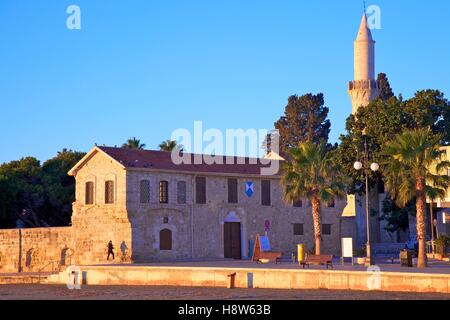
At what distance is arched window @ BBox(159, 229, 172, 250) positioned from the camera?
1882 inches

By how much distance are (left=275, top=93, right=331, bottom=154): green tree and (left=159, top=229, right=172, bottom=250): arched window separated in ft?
145

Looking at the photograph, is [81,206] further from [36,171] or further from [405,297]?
[405,297]

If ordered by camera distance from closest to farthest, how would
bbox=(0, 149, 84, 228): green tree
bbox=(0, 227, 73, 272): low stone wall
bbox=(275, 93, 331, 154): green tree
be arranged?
bbox=(0, 227, 73, 272): low stone wall < bbox=(0, 149, 84, 228): green tree < bbox=(275, 93, 331, 154): green tree

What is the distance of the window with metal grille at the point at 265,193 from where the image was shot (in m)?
53.0

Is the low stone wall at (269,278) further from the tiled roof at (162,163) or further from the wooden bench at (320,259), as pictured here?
the tiled roof at (162,163)

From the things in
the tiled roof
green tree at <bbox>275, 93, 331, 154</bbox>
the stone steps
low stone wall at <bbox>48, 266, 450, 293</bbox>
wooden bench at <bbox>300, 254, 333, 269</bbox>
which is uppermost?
green tree at <bbox>275, 93, 331, 154</bbox>

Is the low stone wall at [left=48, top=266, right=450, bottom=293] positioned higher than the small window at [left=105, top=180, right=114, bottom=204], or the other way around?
the small window at [left=105, top=180, right=114, bottom=204]

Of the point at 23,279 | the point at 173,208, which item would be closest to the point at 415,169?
the point at 173,208

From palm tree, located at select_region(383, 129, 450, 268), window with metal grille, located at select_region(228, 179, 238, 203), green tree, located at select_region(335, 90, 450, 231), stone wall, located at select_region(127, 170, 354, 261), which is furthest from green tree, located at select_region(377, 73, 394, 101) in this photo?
palm tree, located at select_region(383, 129, 450, 268)

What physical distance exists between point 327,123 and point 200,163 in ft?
139

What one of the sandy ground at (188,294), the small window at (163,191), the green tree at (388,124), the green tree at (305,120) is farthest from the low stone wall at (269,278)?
the green tree at (305,120)

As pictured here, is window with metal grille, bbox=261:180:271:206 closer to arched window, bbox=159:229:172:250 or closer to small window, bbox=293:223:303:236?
small window, bbox=293:223:303:236
